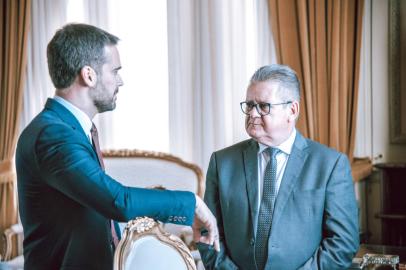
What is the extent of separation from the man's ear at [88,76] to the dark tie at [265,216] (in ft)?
2.90

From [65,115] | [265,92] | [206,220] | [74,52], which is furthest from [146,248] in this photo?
[265,92]

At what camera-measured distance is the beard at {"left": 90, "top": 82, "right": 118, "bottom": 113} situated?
194cm

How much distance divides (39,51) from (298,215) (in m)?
3.12

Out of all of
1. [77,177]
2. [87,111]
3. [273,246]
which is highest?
[87,111]

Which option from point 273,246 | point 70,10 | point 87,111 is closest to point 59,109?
point 87,111

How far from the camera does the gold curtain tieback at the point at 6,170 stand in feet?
15.6

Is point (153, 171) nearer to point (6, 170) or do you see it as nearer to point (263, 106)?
point (6, 170)

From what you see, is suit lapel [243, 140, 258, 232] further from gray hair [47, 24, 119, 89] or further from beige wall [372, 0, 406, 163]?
A: beige wall [372, 0, 406, 163]

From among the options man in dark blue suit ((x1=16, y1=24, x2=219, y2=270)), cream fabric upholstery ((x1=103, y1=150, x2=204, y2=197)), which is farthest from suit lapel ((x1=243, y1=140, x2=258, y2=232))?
cream fabric upholstery ((x1=103, y1=150, x2=204, y2=197))

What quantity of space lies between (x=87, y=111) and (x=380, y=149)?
2838 mm

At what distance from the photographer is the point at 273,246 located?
7.91 feet

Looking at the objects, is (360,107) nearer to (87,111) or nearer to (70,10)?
(70,10)

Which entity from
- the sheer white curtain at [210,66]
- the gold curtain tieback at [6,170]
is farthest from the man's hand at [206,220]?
the gold curtain tieback at [6,170]

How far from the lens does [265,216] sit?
247 cm
